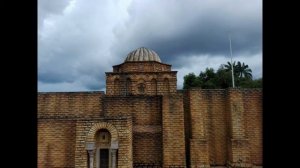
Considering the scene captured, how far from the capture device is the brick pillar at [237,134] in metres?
9.25

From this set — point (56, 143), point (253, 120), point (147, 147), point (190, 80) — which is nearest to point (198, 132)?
point (147, 147)

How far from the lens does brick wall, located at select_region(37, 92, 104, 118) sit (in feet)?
32.1

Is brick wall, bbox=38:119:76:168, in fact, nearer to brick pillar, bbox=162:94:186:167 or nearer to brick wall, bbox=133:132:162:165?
brick wall, bbox=133:132:162:165

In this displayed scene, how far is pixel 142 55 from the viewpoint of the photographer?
2381 cm

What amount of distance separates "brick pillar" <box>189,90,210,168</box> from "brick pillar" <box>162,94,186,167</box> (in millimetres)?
397

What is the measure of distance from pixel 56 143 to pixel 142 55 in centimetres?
1522

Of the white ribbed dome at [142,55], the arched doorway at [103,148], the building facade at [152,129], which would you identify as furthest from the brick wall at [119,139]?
the white ribbed dome at [142,55]

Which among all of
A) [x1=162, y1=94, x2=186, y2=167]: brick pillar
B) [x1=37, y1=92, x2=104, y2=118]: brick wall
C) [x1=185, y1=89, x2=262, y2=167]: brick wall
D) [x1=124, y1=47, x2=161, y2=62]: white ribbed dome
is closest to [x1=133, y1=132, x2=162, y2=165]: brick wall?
[x1=162, y1=94, x2=186, y2=167]: brick pillar

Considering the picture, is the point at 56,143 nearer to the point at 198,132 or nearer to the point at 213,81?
the point at 198,132
